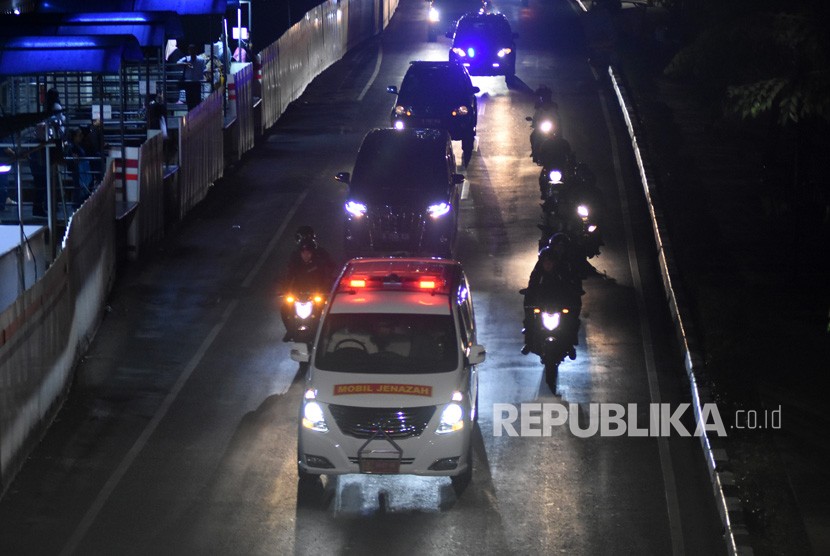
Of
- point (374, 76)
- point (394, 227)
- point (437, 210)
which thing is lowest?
point (394, 227)

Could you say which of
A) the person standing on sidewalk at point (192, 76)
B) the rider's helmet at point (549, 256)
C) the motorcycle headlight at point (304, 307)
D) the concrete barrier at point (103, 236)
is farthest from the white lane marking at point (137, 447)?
the person standing on sidewalk at point (192, 76)

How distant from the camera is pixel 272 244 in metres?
24.7

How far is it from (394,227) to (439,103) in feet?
30.0

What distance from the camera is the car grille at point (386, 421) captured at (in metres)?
13.6

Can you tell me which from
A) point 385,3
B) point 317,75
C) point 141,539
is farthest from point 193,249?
point 385,3

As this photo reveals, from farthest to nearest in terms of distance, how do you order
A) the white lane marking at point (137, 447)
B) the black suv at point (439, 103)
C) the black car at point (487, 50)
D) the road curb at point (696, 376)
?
the black car at point (487, 50) → the black suv at point (439, 103) → the white lane marking at point (137, 447) → the road curb at point (696, 376)

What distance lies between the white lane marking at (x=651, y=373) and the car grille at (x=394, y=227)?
3574mm

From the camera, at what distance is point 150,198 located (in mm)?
24234

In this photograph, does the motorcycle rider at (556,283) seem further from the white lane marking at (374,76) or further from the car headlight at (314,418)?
the white lane marking at (374,76)

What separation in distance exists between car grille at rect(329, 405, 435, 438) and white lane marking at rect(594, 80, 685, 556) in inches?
101

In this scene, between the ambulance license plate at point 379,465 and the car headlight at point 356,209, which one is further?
the car headlight at point 356,209

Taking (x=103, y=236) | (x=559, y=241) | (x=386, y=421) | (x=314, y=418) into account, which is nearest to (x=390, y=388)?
(x=386, y=421)

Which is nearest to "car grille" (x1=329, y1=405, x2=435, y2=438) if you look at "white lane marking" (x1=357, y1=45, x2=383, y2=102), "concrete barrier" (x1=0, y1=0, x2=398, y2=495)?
"concrete barrier" (x1=0, y1=0, x2=398, y2=495)

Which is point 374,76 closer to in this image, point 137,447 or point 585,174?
point 585,174
